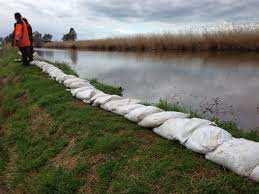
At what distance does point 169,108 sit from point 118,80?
4.40 m

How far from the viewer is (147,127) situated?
4363 mm

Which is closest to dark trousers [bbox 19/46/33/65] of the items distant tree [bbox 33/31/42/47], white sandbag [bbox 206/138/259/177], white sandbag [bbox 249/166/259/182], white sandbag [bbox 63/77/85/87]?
white sandbag [bbox 63/77/85/87]

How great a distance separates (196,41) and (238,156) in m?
15.3

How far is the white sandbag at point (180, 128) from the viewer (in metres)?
3.79

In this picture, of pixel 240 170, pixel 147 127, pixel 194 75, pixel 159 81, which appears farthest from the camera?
pixel 194 75

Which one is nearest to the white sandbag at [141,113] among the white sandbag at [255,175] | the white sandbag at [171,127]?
the white sandbag at [171,127]

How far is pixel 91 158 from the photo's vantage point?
3.87 metres

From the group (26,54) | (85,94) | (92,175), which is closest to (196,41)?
(26,54)

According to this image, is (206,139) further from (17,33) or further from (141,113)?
(17,33)

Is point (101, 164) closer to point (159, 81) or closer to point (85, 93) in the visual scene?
point (85, 93)

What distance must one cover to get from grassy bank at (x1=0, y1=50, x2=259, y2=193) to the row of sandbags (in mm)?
83

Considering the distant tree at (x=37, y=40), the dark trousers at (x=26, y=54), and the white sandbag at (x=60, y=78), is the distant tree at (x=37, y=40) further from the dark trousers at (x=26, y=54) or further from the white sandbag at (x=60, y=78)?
the white sandbag at (x=60, y=78)

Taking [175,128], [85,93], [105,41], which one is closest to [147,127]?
[175,128]

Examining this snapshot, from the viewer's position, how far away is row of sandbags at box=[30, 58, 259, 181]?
3.11m
